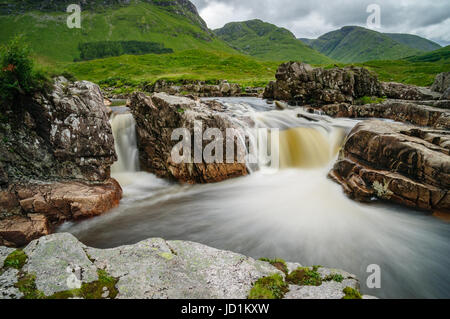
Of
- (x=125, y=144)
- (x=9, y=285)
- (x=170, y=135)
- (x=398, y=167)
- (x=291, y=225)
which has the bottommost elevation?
(x=291, y=225)

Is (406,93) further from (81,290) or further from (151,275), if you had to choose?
(81,290)

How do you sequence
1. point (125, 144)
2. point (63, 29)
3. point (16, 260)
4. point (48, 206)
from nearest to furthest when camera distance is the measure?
point (16, 260), point (48, 206), point (125, 144), point (63, 29)

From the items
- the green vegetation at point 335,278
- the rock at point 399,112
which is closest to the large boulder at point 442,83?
the rock at point 399,112

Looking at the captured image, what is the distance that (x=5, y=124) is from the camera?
9992 millimetres

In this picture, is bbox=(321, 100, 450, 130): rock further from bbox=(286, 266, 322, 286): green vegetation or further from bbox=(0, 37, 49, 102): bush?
bbox=(0, 37, 49, 102): bush

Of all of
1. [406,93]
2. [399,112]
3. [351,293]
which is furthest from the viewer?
[406,93]

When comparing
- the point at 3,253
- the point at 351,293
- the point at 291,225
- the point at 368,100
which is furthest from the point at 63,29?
the point at 351,293

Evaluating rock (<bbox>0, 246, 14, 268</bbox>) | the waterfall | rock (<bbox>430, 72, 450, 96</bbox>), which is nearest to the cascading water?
the waterfall

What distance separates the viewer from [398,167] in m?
10.8

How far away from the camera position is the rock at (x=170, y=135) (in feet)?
46.4

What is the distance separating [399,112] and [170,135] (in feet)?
75.1

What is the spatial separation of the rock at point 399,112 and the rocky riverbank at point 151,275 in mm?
20304

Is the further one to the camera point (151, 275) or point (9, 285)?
point (151, 275)
